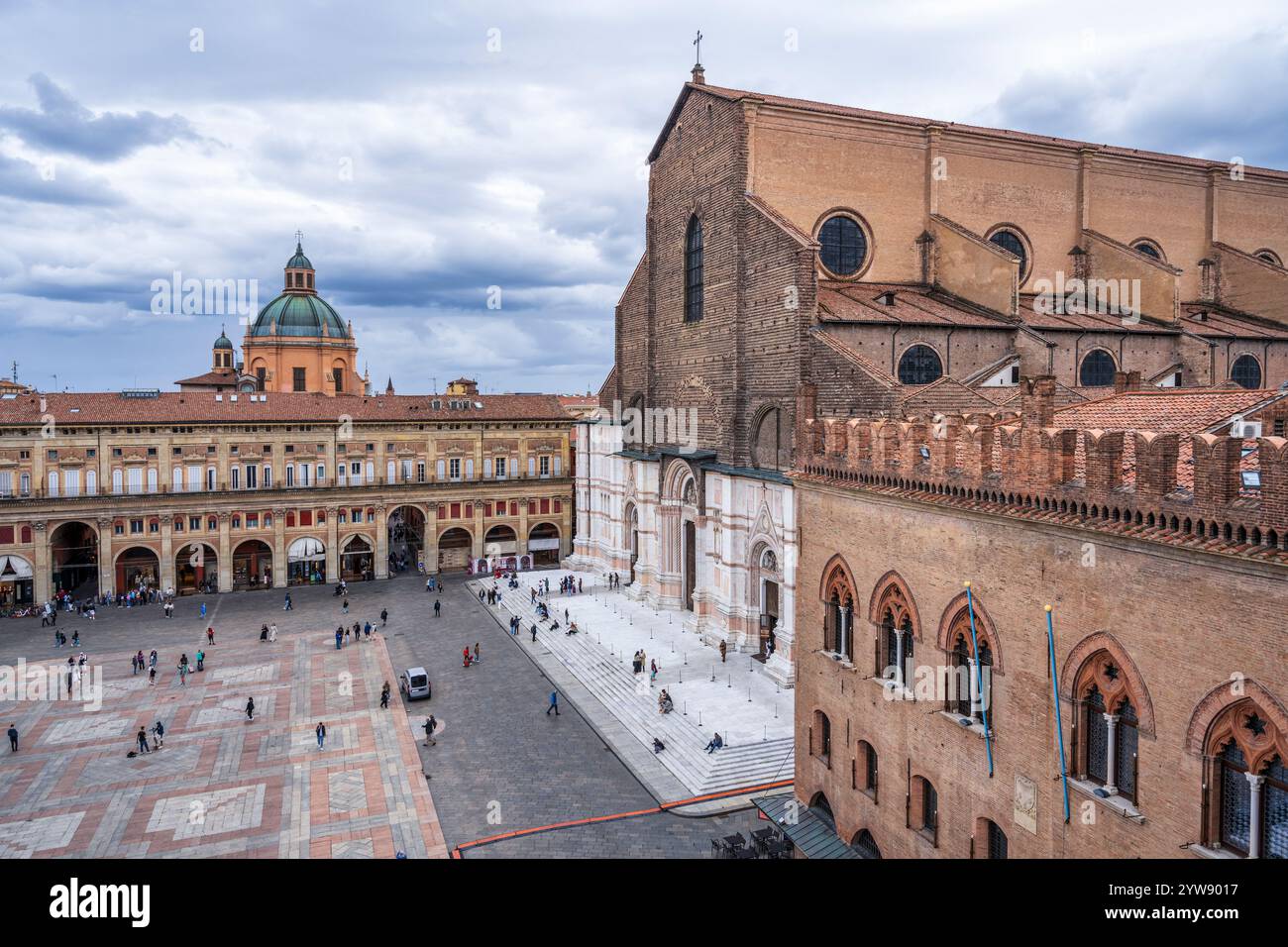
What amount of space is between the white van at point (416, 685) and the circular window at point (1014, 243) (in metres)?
29.2

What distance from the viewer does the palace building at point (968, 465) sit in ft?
31.3

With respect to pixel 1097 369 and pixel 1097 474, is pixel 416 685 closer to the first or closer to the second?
pixel 1097 474

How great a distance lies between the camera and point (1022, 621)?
38.9ft

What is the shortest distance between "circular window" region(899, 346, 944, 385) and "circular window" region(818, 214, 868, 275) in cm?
633

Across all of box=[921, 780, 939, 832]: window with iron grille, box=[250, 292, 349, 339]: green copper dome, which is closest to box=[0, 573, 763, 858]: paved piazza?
box=[921, 780, 939, 832]: window with iron grille

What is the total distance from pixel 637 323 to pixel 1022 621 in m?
34.0

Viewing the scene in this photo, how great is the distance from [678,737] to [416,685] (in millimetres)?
9770

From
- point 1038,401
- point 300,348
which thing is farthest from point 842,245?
point 300,348

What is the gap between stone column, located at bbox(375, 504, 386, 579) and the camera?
51312 millimetres

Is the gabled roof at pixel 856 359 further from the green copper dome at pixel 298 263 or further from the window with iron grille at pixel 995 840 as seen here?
the green copper dome at pixel 298 263

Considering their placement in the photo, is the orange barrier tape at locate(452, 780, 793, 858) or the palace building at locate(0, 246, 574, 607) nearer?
the orange barrier tape at locate(452, 780, 793, 858)

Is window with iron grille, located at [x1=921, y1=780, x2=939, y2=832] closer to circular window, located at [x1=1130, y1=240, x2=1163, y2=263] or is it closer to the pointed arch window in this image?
the pointed arch window
